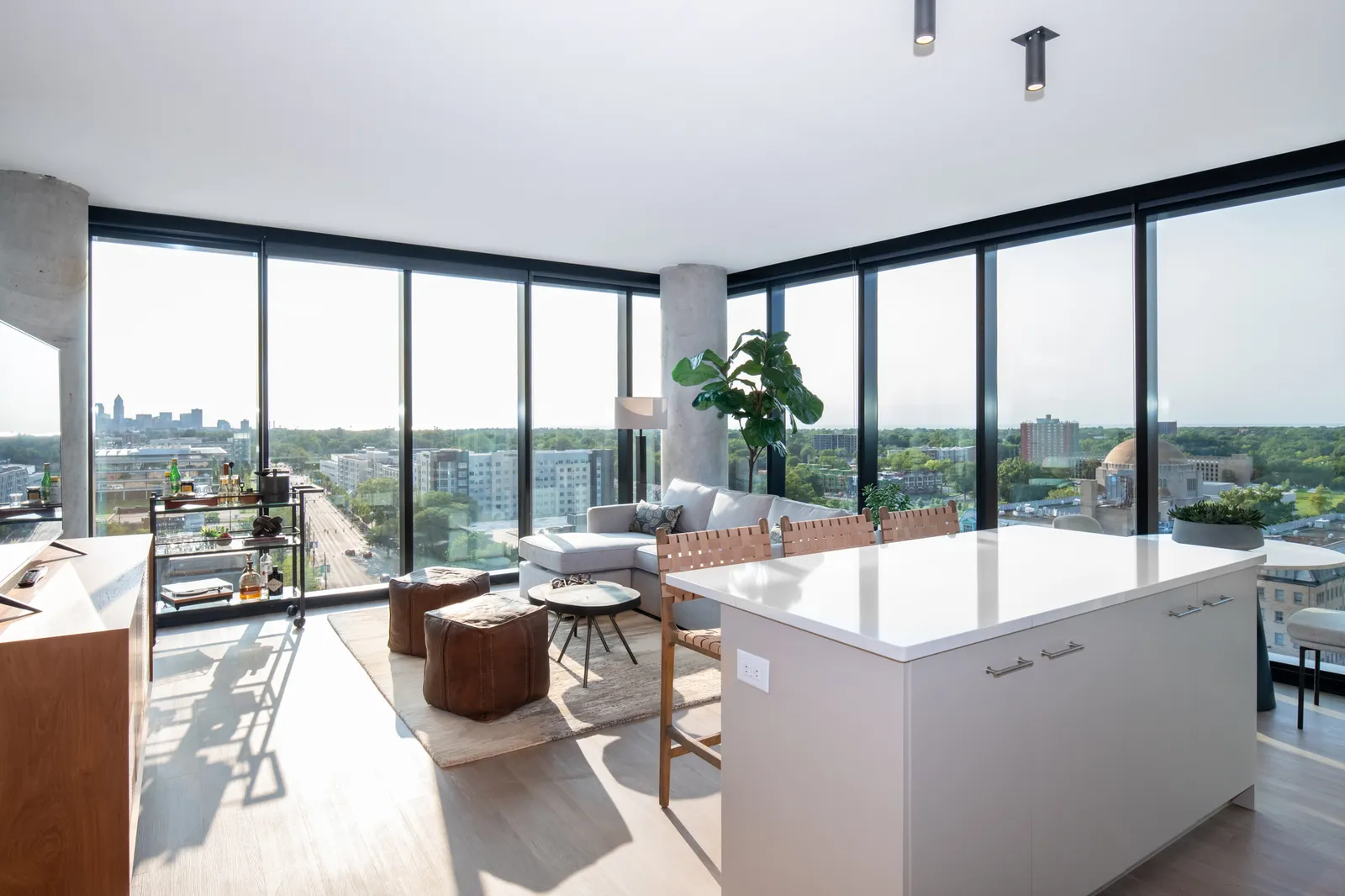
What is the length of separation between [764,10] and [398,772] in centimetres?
311

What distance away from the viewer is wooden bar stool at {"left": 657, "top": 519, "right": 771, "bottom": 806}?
8.05 feet

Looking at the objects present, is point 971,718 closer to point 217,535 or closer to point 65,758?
point 65,758

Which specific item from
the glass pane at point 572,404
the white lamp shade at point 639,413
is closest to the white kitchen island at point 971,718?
the white lamp shade at point 639,413

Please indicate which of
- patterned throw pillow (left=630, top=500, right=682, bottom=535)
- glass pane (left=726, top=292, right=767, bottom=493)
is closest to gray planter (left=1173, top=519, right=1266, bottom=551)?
patterned throw pillow (left=630, top=500, right=682, bottom=535)

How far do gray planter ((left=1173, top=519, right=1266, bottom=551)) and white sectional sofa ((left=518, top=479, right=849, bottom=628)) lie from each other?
5.99 ft

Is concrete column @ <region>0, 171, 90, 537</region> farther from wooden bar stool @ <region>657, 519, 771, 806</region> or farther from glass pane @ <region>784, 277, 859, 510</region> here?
glass pane @ <region>784, 277, 859, 510</region>

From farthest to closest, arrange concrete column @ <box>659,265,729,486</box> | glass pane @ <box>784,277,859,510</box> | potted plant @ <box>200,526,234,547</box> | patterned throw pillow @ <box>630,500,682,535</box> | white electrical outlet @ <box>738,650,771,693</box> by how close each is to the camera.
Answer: concrete column @ <box>659,265,729,486</box>, glass pane @ <box>784,277,859,510</box>, patterned throw pillow @ <box>630,500,682,535</box>, potted plant @ <box>200,526,234,547</box>, white electrical outlet @ <box>738,650,771,693</box>

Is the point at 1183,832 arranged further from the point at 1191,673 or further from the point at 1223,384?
the point at 1223,384

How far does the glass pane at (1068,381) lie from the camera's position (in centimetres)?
454

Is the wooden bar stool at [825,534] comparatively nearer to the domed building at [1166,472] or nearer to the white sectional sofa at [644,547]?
the white sectional sofa at [644,547]

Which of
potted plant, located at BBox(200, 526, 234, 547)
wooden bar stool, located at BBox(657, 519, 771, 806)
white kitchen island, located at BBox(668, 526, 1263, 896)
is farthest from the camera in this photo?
potted plant, located at BBox(200, 526, 234, 547)

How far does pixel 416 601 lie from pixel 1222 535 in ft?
13.4

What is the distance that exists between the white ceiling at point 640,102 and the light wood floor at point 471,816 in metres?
2.76

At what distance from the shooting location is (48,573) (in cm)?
260
